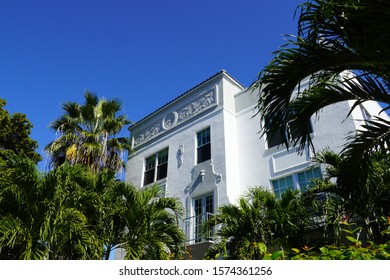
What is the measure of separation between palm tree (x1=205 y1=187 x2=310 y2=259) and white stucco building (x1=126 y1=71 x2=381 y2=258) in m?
3.30

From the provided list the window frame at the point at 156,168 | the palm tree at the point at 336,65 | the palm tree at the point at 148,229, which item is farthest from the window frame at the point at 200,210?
the palm tree at the point at 336,65

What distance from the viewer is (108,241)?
25.8 feet

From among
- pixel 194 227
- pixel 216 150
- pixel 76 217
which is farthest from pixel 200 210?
pixel 76 217

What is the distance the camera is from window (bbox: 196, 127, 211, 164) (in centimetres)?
1459

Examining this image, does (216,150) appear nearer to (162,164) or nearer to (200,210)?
(200,210)

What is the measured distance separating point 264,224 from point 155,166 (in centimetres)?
953

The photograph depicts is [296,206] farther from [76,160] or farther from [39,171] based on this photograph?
[76,160]

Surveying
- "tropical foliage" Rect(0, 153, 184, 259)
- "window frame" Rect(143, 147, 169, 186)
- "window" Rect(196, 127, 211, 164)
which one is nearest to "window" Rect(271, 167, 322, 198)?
"window" Rect(196, 127, 211, 164)

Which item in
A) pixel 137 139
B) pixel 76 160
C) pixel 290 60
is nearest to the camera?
pixel 290 60

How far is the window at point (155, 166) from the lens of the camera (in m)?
16.6

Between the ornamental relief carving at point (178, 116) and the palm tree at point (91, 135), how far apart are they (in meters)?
1.70

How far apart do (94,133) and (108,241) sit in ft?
27.5
